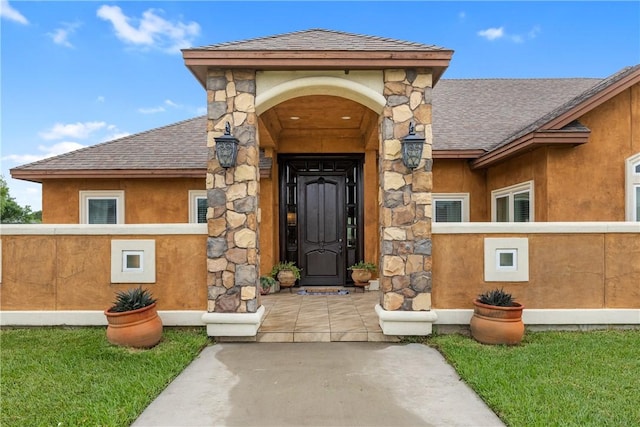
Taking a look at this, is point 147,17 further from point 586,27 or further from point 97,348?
point 586,27

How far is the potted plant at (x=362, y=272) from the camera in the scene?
770 cm

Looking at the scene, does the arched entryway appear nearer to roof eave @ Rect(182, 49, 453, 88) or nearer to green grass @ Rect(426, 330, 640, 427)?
roof eave @ Rect(182, 49, 453, 88)

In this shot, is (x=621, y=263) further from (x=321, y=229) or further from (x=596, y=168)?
(x=321, y=229)

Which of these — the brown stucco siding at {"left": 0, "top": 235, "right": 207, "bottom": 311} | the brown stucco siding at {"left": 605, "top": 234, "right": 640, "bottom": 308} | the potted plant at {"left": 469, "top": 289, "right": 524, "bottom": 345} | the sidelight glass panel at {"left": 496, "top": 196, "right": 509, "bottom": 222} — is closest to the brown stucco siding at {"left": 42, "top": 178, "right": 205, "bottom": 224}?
the brown stucco siding at {"left": 0, "top": 235, "right": 207, "bottom": 311}

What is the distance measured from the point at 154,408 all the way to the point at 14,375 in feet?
5.83

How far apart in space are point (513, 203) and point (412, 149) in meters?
3.38

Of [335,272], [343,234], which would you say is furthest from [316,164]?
[335,272]

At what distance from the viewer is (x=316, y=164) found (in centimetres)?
816

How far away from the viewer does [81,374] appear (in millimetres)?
3664

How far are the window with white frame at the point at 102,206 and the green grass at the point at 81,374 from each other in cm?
319

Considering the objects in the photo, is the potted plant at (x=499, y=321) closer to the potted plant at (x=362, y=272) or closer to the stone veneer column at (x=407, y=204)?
the stone veneer column at (x=407, y=204)

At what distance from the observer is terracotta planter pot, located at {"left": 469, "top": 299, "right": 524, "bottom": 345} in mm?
4410

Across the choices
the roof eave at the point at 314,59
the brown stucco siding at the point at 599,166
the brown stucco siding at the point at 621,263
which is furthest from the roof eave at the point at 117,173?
the brown stucco siding at the point at 621,263

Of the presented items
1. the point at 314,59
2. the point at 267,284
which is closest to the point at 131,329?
the point at 267,284
